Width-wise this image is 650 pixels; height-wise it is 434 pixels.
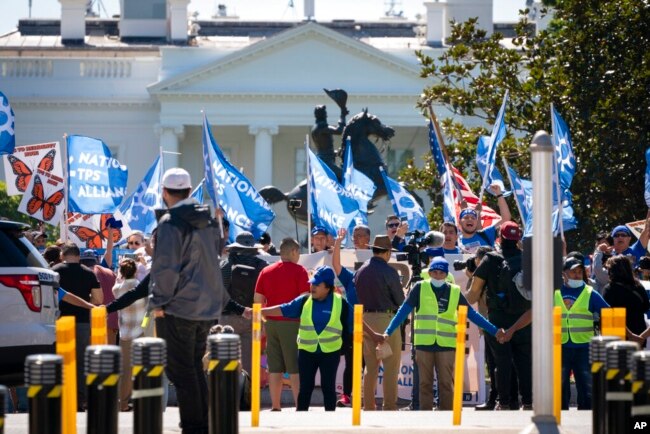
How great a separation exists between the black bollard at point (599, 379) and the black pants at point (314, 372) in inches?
161

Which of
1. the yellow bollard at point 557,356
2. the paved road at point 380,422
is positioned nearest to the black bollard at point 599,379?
the paved road at point 380,422

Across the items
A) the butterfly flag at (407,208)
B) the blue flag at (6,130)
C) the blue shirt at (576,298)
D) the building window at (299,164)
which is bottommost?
the blue shirt at (576,298)

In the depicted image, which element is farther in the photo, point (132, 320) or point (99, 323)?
point (132, 320)

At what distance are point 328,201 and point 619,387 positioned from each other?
1245cm

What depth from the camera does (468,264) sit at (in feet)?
52.5

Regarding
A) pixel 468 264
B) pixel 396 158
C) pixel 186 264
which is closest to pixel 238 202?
pixel 468 264

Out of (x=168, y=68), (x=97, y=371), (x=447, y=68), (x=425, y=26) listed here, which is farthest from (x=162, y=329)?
(x=425, y=26)

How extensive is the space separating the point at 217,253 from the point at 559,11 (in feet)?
53.2

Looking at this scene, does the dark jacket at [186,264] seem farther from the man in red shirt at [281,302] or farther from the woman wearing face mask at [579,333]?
the woman wearing face mask at [579,333]

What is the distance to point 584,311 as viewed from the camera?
14516mm

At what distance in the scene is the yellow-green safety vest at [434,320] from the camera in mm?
14297

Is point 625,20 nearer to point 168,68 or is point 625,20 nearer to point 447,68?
point 447,68

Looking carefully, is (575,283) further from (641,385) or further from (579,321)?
(641,385)

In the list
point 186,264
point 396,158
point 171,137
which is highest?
point 171,137
